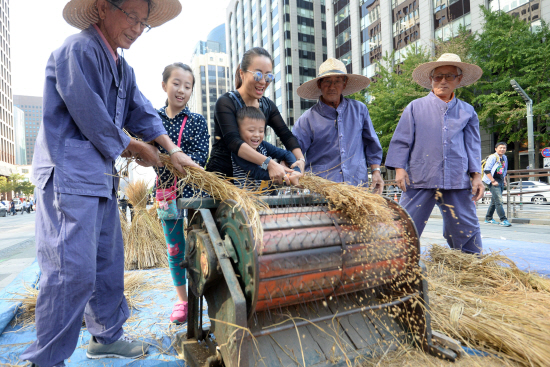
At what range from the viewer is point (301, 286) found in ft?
5.09

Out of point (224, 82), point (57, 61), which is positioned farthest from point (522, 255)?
point (224, 82)

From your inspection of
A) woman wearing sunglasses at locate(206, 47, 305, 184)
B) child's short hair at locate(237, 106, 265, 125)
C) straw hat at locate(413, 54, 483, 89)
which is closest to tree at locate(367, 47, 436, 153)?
straw hat at locate(413, 54, 483, 89)

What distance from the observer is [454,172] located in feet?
9.64

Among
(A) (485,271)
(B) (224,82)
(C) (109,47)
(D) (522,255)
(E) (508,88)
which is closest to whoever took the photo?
(C) (109,47)

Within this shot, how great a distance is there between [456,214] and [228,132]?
2116 millimetres

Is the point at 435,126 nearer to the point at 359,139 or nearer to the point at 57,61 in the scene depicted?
the point at 359,139

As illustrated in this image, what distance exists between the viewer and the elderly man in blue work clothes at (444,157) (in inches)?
117

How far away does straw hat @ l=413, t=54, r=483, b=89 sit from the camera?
298 centimetres

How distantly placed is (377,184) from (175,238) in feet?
5.49

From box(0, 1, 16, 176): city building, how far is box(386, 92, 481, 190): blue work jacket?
7702cm

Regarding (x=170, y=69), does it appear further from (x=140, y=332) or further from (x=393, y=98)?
(x=393, y=98)

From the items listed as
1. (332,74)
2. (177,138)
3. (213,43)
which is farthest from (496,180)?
(213,43)

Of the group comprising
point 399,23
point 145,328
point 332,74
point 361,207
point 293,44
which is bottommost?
point 145,328

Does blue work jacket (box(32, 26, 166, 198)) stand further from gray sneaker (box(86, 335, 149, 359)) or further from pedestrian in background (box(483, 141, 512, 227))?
pedestrian in background (box(483, 141, 512, 227))
